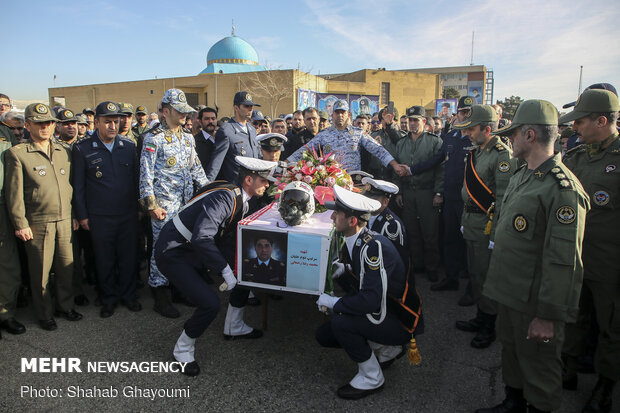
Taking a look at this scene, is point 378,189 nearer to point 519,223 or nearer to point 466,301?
point 519,223

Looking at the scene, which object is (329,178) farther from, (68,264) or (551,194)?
(68,264)

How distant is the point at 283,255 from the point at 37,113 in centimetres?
306

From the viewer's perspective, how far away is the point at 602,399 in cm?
298

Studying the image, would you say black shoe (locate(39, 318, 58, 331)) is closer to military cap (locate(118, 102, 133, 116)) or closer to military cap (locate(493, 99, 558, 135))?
military cap (locate(118, 102, 133, 116))

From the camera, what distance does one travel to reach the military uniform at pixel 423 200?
236 inches

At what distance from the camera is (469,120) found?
177 inches

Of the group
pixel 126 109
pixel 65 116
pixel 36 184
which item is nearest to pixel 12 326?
pixel 36 184

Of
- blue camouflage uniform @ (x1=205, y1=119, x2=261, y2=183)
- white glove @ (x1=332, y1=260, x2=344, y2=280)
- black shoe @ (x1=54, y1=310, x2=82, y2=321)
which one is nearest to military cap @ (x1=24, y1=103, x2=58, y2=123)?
blue camouflage uniform @ (x1=205, y1=119, x2=261, y2=183)

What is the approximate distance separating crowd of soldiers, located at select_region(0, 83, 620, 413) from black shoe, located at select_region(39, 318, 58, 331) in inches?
1.5

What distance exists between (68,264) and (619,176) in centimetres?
536

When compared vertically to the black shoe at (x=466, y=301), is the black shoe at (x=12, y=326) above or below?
below

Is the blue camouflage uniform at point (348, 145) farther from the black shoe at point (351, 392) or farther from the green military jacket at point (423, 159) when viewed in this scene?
the black shoe at point (351, 392)

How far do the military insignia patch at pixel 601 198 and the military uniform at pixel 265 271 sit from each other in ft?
8.32

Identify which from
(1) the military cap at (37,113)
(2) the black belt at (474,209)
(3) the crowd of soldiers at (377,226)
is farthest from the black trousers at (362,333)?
(1) the military cap at (37,113)
